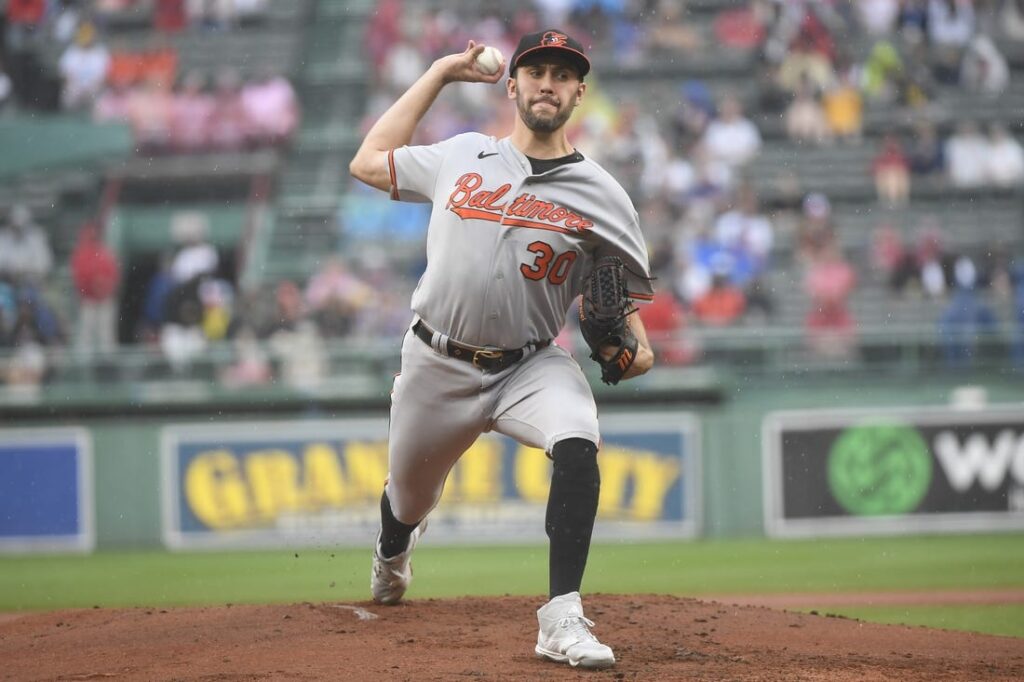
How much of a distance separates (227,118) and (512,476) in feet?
23.3

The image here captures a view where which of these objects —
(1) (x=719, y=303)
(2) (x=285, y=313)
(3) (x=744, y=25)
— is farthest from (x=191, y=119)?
(1) (x=719, y=303)

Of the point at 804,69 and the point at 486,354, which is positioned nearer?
the point at 486,354

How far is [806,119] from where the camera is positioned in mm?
15641

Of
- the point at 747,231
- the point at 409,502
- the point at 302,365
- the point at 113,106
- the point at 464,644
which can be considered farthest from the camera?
the point at 113,106

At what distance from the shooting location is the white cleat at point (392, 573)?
5.59 metres

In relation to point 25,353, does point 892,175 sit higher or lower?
higher

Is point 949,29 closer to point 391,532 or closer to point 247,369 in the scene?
point 247,369

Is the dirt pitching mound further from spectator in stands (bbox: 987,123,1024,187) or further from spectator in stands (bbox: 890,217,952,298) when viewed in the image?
spectator in stands (bbox: 987,123,1024,187)

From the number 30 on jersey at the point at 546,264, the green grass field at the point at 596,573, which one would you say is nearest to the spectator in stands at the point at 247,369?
the green grass field at the point at 596,573

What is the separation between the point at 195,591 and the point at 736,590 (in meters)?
3.51

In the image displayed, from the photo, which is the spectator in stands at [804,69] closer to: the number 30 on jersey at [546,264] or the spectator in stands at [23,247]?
A: the spectator in stands at [23,247]

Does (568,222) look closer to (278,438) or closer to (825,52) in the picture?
(278,438)

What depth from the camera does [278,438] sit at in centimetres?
1155

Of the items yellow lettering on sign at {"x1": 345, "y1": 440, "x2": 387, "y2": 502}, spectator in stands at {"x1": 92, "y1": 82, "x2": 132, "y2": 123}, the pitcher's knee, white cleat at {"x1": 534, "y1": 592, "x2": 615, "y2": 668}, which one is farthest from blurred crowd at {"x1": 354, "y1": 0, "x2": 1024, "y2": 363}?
white cleat at {"x1": 534, "y1": 592, "x2": 615, "y2": 668}
